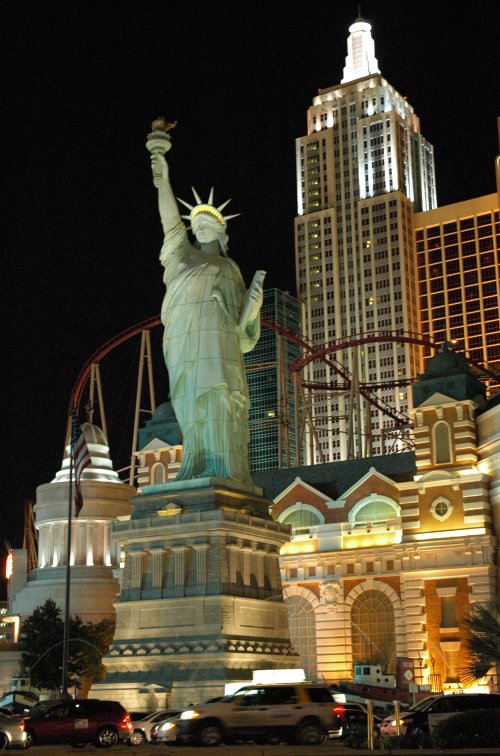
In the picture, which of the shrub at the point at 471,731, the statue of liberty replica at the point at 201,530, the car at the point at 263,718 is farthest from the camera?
the statue of liberty replica at the point at 201,530

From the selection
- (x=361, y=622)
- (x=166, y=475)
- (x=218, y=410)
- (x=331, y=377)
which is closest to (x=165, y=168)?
(x=218, y=410)

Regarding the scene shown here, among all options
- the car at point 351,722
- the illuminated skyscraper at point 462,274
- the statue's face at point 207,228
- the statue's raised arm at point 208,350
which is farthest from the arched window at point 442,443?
the illuminated skyscraper at point 462,274

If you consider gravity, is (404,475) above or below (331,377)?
below

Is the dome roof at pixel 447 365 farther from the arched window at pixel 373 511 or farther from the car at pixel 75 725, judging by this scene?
the car at pixel 75 725

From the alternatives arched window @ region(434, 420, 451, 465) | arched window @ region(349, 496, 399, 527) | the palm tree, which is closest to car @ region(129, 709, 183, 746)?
the palm tree

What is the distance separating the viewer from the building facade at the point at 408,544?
47.1 metres

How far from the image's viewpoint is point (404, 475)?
2061 inches

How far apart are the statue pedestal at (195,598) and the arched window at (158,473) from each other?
1213 centimetres

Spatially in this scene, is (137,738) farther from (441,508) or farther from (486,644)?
(441,508)

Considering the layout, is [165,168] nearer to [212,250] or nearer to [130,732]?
[212,250]

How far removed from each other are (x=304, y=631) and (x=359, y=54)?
10407cm

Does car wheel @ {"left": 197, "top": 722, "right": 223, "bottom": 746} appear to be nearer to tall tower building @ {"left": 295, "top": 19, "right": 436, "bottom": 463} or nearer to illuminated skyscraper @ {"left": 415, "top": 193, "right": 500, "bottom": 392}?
tall tower building @ {"left": 295, "top": 19, "right": 436, "bottom": 463}

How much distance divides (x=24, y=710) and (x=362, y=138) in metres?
106

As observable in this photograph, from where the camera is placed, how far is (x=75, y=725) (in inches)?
1030
